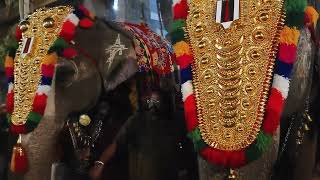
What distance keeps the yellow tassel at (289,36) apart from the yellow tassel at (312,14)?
6 centimetres

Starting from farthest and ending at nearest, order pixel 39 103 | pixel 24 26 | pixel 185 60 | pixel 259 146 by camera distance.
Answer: pixel 24 26
pixel 39 103
pixel 185 60
pixel 259 146

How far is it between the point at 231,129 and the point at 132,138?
0.75 metres

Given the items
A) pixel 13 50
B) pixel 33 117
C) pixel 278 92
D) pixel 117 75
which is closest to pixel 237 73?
pixel 278 92

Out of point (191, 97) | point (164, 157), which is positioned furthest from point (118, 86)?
point (191, 97)

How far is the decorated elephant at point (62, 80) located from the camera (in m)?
1.81

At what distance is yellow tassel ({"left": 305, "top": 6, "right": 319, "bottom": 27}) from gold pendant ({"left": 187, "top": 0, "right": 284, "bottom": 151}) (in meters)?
0.06

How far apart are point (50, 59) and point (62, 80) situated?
8cm

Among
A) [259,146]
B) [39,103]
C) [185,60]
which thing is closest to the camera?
[259,146]

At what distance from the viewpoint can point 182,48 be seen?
1416mm

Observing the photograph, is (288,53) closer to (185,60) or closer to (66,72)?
(185,60)

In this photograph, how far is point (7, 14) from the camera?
2.81 m

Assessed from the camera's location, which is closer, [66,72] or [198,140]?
[198,140]

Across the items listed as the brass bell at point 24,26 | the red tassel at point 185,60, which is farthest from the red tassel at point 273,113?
the brass bell at point 24,26

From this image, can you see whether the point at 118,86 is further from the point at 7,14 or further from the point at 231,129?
the point at 7,14
